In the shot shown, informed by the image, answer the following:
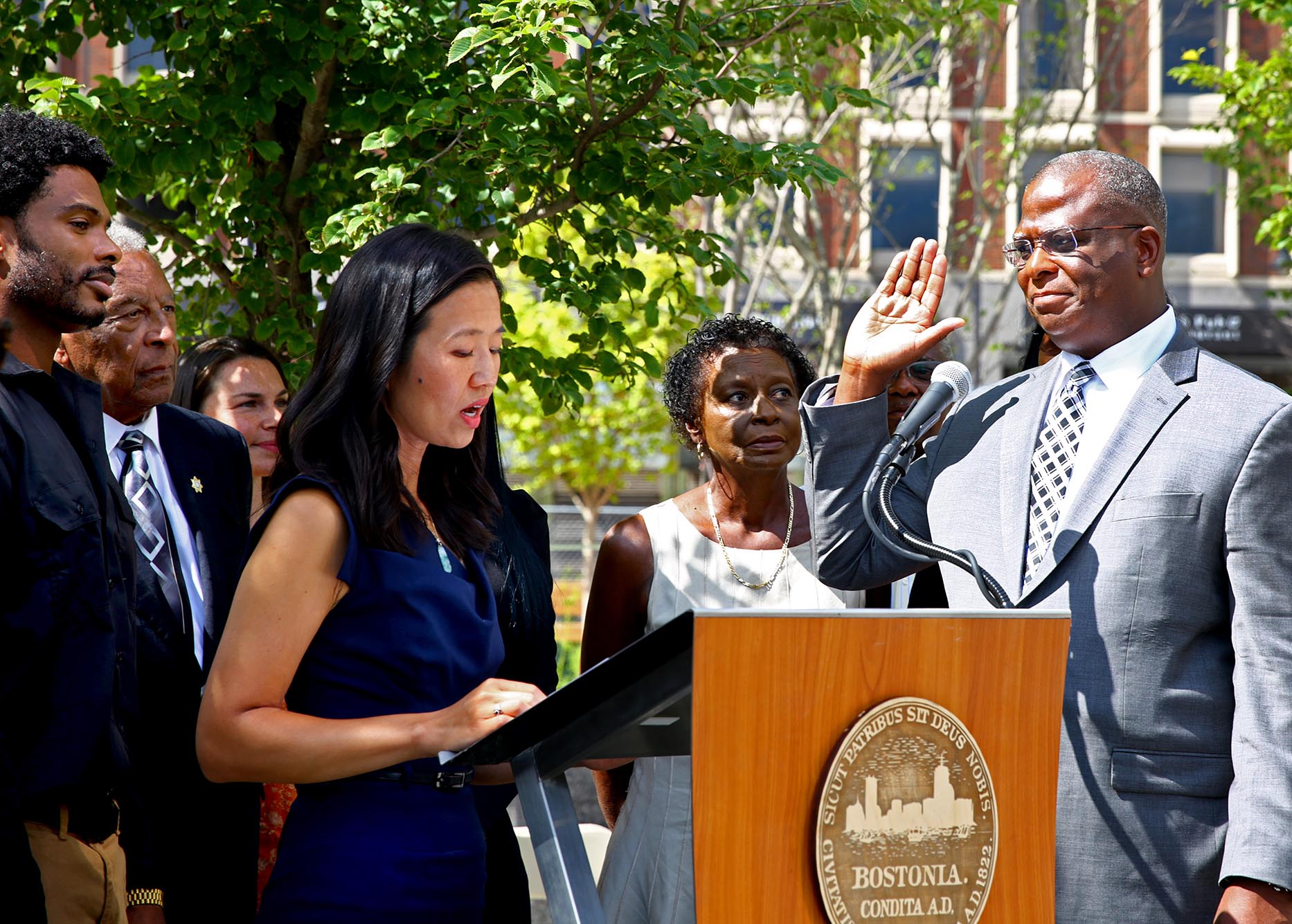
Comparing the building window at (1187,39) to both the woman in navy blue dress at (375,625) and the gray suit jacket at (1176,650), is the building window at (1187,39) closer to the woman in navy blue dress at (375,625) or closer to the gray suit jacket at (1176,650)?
the gray suit jacket at (1176,650)

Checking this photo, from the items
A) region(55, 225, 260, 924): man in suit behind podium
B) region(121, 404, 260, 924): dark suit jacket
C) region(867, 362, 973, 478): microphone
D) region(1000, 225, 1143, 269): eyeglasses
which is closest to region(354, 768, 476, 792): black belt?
region(55, 225, 260, 924): man in suit behind podium

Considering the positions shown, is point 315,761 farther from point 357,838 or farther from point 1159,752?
point 1159,752

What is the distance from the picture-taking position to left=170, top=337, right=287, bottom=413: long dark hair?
A: 458 cm

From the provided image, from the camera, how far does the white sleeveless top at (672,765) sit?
11.3 ft

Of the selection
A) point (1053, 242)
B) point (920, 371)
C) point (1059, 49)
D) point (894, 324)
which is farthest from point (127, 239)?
point (1059, 49)

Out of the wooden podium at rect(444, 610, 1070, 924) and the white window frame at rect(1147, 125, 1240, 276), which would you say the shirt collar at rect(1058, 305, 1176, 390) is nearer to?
the wooden podium at rect(444, 610, 1070, 924)

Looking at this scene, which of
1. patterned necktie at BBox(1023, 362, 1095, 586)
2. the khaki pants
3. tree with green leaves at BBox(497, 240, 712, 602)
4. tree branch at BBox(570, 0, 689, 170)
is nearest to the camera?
the khaki pants

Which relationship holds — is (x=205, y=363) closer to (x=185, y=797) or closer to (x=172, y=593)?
(x=172, y=593)

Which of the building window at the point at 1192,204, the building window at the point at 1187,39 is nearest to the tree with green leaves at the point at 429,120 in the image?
the building window at the point at 1187,39

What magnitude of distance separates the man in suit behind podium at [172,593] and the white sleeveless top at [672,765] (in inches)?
38.5

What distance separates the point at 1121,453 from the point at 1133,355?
0.27 metres

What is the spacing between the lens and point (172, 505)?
345cm

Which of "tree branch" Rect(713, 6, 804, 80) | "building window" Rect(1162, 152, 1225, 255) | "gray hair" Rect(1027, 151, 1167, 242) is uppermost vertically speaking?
"building window" Rect(1162, 152, 1225, 255)

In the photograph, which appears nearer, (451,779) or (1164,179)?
(451,779)
